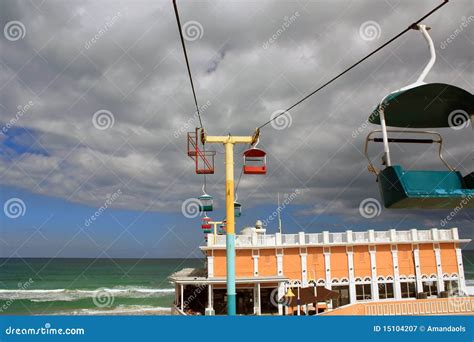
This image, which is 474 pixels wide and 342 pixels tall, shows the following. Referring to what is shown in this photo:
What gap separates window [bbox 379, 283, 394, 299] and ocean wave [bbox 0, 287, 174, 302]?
157 feet

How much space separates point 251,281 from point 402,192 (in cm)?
2076

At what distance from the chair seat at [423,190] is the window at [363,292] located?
25608 mm

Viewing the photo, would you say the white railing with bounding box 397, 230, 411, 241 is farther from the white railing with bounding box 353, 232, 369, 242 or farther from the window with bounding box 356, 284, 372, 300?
the window with bounding box 356, 284, 372, 300

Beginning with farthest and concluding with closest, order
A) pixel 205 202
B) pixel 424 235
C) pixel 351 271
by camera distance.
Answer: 1. pixel 424 235
2. pixel 351 271
3. pixel 205 202

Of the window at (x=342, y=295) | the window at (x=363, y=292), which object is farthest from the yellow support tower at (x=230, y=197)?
the window at (x=363, y=292)

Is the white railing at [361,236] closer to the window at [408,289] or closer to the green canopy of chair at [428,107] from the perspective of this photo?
the window at [408,289]

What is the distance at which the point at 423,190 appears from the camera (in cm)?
346

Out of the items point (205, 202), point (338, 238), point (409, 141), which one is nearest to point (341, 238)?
point (338, 238)

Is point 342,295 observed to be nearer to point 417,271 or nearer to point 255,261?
point 417,271

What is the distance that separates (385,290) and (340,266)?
3.89m

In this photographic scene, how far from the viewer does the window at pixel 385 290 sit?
89.1ft

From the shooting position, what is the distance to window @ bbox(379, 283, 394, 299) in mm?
27147

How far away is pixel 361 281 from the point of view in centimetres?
2695

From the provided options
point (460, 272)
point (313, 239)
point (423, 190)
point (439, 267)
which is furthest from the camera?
point (460, 272)
